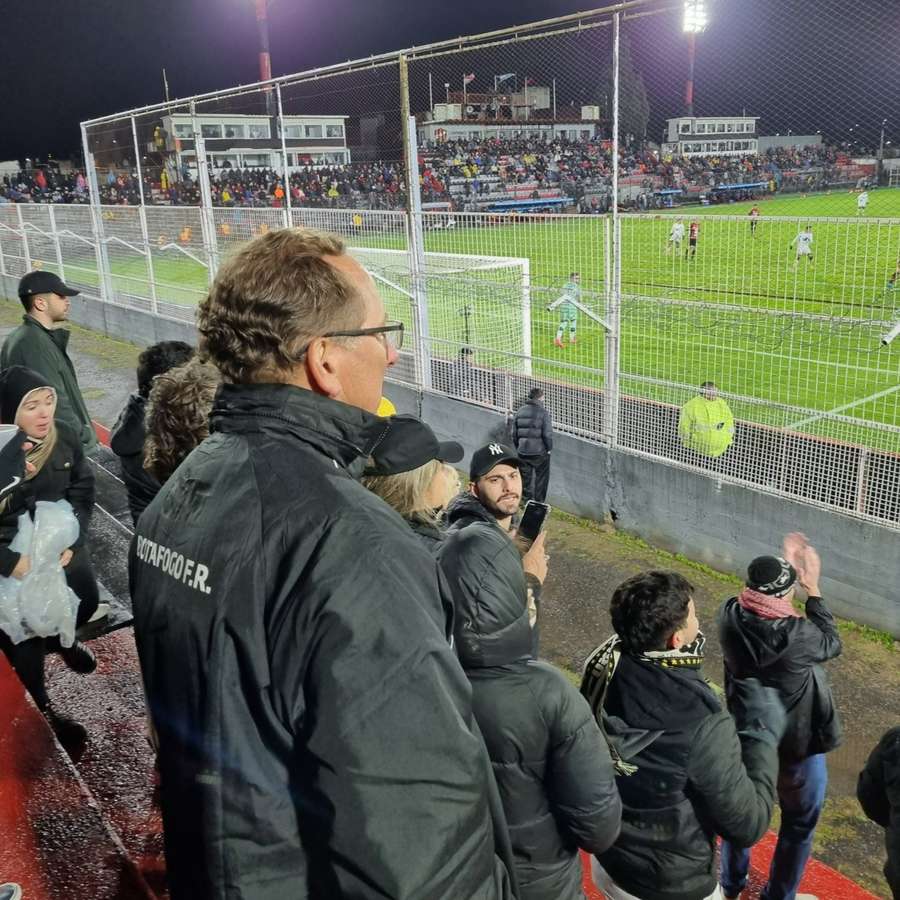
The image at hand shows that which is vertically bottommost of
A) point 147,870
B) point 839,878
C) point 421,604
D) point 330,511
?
point 839,878

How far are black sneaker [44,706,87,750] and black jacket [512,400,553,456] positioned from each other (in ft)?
13.9

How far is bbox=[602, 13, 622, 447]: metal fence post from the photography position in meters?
6.29

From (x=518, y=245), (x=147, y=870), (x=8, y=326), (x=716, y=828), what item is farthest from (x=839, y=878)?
(x=8, y=326)

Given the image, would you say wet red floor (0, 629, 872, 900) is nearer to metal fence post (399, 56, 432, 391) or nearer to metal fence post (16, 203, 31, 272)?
metal fence post (399, 56, 432, 391)

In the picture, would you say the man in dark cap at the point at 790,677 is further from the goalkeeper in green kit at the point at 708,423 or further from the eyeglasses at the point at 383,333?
the goalkeeper in green kit at the point at 708,423

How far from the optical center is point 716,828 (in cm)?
247

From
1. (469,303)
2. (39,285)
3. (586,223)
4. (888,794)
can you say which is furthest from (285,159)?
(888,794)

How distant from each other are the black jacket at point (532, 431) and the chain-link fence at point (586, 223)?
0.50 m

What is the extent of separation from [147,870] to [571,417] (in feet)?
18.5

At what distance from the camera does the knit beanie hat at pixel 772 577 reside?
3.02m

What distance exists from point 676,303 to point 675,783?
449 centimetres

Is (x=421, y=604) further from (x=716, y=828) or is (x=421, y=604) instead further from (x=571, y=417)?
(x=571, y=417)

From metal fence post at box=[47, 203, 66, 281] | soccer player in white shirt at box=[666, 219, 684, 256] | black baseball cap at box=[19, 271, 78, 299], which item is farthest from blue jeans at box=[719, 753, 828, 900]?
metal fence post at box=[47, 203, 66, 281]

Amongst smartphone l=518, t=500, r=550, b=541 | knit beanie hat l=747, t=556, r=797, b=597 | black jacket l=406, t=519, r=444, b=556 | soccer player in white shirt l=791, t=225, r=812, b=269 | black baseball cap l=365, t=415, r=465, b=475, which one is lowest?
knit beanie hat l=747, t=556, r=797, b=597
